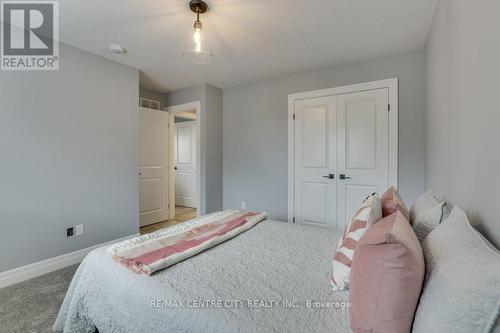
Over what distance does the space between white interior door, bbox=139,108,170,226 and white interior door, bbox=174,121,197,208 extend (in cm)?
128

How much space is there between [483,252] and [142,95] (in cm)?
454

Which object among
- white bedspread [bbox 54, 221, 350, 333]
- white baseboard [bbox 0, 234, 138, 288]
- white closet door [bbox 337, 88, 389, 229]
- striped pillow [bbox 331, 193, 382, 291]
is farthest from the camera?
white closet door [bbox 337, 88, 389, 229]

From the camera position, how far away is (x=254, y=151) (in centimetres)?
402

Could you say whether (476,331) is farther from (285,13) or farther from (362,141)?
(362,141)

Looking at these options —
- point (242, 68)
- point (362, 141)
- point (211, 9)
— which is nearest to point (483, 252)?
point (211, 9)

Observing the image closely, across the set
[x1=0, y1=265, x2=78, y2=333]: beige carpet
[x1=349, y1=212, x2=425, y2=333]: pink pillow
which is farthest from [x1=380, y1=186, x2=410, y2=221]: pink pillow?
[x1=0, y1=265, x2=78, y2=333]: beige carpet

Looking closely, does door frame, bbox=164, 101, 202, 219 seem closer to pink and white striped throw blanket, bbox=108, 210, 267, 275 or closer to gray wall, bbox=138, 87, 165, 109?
gray wall, bbox=138, 87, 165, 109

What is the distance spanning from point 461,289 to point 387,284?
0.18 metres

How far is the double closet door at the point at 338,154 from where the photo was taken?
3068 mm

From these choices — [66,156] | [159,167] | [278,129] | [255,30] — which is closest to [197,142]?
[159,167]

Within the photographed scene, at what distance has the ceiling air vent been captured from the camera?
13.7ft

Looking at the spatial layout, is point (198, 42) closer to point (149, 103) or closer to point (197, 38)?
point (197, 38)

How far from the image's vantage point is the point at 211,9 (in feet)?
6.71

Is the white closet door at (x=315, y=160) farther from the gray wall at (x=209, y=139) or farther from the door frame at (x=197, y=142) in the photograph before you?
the door frame at (x=197, y=142)
